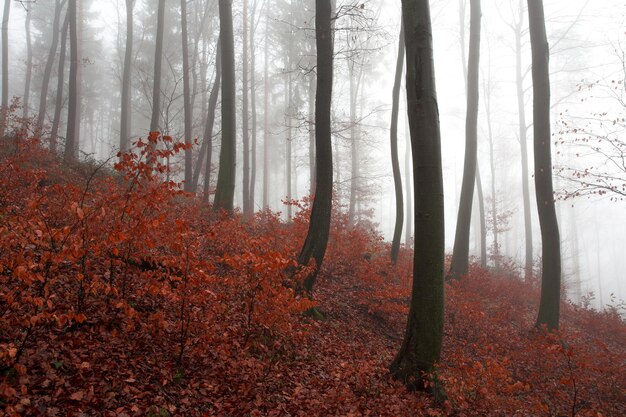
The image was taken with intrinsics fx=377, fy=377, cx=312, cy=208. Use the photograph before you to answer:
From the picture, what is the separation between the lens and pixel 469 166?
42.8 ft

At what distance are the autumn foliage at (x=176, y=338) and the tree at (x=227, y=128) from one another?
3747mm

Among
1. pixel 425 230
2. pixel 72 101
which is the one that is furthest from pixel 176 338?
pixel 72 101

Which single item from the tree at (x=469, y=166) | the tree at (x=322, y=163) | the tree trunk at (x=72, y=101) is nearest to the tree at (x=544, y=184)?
the tree at (x=469, y=166)

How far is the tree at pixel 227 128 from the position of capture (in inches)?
437

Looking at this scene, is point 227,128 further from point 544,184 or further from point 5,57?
point 5,57

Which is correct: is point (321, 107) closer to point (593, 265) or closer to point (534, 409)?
point (534, 409)

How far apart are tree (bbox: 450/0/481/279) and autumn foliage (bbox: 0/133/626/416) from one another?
16.0 feet

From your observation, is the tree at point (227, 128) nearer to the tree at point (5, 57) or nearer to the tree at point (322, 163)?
the tree at point (322, 163)

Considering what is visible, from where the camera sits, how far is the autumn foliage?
3410 millimetres

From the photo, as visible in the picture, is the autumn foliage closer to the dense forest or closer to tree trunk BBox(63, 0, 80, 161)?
the dense forest

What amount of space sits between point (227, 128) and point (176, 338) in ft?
25.6

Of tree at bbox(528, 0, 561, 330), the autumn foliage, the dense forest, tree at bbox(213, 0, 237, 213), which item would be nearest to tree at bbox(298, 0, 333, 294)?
the dense forest

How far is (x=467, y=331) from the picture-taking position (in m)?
8.36

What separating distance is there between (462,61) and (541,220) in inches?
590
